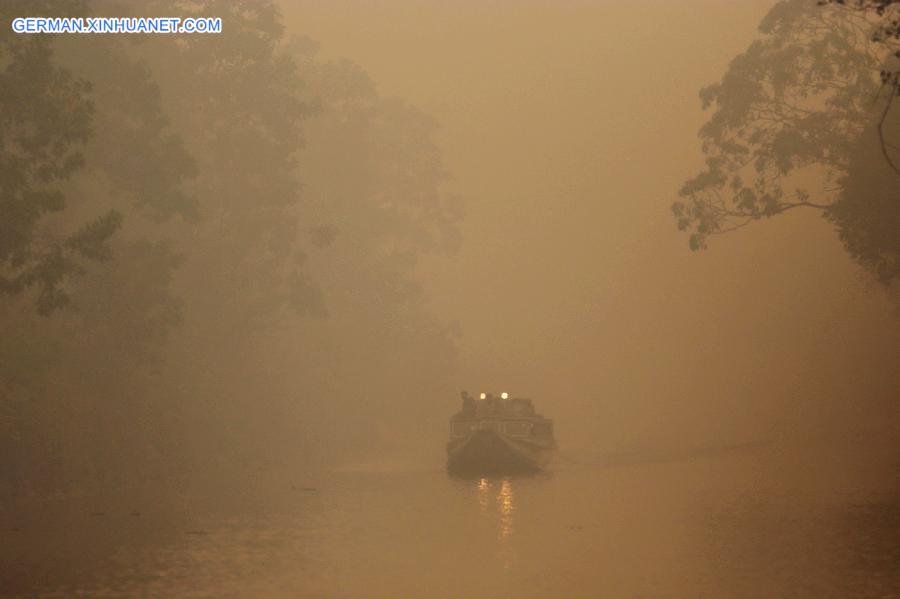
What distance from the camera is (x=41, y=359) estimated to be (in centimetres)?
3497

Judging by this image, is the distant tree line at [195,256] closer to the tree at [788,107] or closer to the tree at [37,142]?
the tree at [37,142]

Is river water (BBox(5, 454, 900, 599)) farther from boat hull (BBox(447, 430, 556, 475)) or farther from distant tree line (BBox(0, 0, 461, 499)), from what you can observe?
distant tree line (BBox(0, 0, 461, 499))

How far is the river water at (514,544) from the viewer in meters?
19.7

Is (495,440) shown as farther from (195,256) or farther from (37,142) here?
(37,142)

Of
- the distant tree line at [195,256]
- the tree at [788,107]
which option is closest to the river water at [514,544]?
the distant tree line at [195,256]

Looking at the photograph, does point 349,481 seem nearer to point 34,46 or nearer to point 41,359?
point 41,359

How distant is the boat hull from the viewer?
135 feet

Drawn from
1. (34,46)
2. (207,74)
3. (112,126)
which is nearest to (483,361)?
(207,74)

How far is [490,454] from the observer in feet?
135

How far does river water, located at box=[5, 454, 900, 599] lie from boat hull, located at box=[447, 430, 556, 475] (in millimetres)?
3142

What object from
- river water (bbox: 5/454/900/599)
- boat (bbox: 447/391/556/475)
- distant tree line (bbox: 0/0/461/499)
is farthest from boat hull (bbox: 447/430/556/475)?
distant tree line (bbox: 0/0/461/499)

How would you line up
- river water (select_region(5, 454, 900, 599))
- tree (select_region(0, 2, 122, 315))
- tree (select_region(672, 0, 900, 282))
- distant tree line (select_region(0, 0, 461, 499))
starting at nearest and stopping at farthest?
river water (select_region(5, 454, 900, 599)) → tree (select_region(0, 2, 122, 315)) → distant tree line (select_region(0, 0, 461, 499)) → tree (select_region(672, 0, 900, 282))

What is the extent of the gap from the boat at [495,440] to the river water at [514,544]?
325cm

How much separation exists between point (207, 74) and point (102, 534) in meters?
26.1
